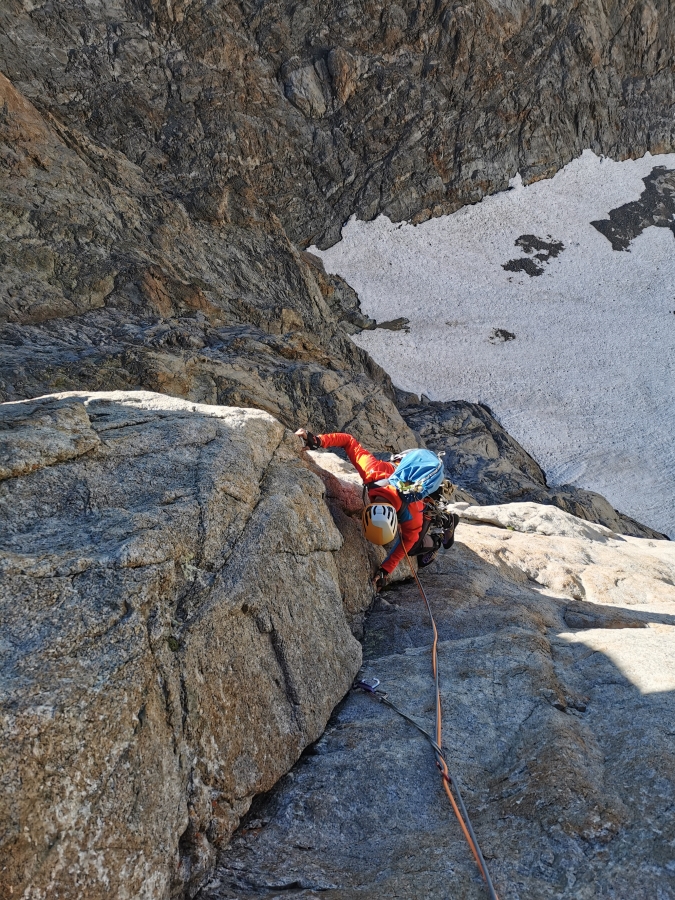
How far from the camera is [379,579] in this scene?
8.08 metres

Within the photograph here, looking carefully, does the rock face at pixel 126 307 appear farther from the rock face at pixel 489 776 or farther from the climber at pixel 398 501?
the rock face at pixel 489 776

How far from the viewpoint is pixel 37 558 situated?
13.3 ft

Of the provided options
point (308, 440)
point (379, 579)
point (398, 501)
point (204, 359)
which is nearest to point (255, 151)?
point (204, 359)

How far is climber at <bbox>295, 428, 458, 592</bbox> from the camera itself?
7695 millimetres

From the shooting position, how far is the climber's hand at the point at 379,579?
26.5ft

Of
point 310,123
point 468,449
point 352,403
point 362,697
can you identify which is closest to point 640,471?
point 468,449

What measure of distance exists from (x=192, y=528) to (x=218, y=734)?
1606 mm

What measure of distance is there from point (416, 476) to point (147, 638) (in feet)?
16.7

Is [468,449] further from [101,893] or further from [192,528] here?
[101,893]

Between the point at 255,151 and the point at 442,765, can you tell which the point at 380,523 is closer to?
the point at 442,765

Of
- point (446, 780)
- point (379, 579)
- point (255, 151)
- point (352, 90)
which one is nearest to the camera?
point (446, 780)

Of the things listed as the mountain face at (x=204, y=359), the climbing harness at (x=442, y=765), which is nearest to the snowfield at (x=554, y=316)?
the mountain face at (x=204, y=359)

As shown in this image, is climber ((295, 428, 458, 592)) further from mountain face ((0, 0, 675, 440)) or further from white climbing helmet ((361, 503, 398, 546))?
mountain face ((0, 0, 675, 440))

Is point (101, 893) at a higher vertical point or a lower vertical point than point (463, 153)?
lower
